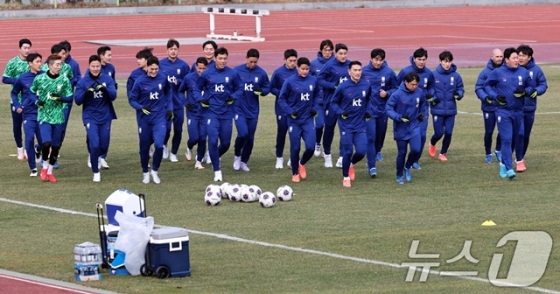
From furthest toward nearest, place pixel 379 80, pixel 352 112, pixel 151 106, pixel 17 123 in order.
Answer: pixel 17 123, pixel 379 80, pixel 151 106, pixel 352 112

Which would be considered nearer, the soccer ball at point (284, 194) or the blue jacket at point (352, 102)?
the soccer ball at point (284, 194)

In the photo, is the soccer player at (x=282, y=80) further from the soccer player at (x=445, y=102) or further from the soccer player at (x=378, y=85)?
the soccer player at (x=445, y=102)

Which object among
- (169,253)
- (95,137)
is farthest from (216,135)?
(169,253)

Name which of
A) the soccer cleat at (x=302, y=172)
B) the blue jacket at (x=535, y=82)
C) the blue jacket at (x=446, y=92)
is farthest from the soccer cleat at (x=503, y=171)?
the soccer cleat at (x=302, y=172)

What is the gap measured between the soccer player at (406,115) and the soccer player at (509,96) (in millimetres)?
1368

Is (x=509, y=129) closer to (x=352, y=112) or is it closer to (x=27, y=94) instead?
(x=352, y=112)

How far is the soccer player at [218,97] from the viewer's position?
764 inches

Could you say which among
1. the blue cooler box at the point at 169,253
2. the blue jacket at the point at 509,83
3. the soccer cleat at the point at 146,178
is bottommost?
the soccer cleat at the point at 146,178

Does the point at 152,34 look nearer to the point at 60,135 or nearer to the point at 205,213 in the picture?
the point at 60,135

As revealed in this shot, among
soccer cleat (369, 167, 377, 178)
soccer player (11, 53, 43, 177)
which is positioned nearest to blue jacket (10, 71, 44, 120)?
soccer player (11, 53, 43, 177)

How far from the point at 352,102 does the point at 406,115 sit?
902 mm

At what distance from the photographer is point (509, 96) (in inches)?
758

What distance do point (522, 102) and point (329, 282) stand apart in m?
8.28

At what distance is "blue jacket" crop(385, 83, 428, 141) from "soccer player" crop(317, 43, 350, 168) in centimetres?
180
